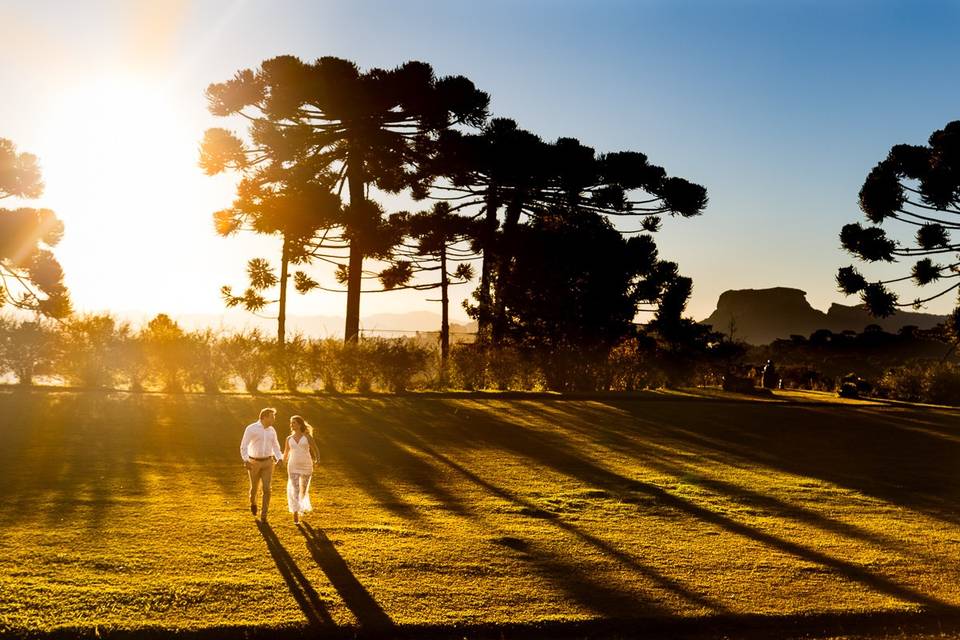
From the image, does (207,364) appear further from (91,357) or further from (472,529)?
(472,529)

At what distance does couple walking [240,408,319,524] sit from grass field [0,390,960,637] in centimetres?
32

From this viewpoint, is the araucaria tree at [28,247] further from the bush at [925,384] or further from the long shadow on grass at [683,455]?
the bush at [925,384]

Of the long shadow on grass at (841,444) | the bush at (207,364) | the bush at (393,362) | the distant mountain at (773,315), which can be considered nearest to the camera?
the long shadow on grass at (841,444)

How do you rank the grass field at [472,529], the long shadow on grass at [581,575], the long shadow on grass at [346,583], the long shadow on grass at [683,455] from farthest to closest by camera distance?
the long shadow on grass at [683,455], the long shadow on grass at [581,575], the grass field at [472,529], the long shadow on grass at [346,583]

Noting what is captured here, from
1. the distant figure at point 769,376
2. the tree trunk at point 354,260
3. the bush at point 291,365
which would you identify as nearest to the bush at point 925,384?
the distant figure at point 769,376

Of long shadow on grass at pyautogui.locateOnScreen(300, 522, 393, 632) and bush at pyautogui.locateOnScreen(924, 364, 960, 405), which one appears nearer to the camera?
long shadow on grass at pyautogui.locateOnScreen(300, 522, 393, 632)

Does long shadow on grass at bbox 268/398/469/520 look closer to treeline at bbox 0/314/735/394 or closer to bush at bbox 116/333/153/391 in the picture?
treeline at bbox 0/314/735/394

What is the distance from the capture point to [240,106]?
2753 cm

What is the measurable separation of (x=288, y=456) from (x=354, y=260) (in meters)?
18.3

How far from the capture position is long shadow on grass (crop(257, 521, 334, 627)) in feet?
21.9

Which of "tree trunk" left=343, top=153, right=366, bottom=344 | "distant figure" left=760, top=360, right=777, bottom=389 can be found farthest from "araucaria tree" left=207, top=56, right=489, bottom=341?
"distant figure" left=760, top=360, right=777, bottom=389

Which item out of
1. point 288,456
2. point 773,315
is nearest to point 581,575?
point 288,456

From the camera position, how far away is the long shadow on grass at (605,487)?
7938 mm

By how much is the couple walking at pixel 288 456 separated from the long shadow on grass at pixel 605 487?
10.1 feet
